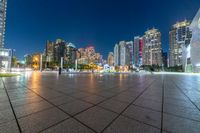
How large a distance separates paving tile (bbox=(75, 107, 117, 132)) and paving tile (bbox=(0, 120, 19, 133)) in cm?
129

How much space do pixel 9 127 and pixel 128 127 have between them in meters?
2.44

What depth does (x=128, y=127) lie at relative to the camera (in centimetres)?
254

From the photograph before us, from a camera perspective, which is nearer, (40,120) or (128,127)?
(128,127)

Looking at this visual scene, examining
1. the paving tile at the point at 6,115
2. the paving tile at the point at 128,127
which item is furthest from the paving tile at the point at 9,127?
the paving tile at the point at 128,127

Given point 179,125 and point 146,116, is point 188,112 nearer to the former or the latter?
point 179,125

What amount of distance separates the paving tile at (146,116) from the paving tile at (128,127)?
231 mm

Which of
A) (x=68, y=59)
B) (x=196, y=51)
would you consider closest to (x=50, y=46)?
(x=68, y=59)

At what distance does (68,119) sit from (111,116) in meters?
1.07

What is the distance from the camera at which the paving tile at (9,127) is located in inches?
91.0

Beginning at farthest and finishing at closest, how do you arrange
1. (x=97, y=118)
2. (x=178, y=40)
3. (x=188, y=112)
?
(x=178, y=40)
(x=188, y=112)
(x=97, y=118)

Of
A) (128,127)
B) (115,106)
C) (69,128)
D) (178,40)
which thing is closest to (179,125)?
(128,127)

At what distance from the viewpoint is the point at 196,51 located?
205 ft

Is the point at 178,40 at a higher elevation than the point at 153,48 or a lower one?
higher

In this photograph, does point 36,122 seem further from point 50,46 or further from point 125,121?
point 50,46
